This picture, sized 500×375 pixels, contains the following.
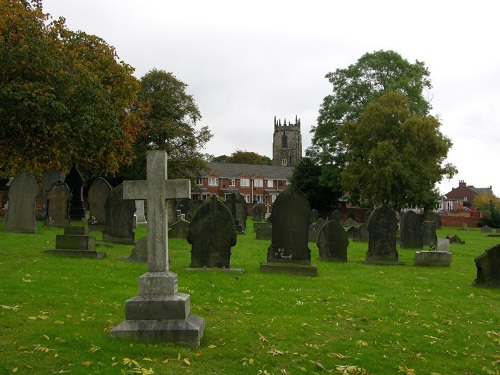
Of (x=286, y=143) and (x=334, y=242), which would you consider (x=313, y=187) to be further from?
(x=286, y=143)

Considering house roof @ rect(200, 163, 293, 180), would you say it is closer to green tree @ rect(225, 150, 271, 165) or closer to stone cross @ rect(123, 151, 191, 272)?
green tree @ rect(225, 150, 271, 165)

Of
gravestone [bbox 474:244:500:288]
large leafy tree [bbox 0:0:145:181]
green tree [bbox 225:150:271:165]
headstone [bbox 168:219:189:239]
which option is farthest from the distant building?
gravestone [bbox 474:244:500:288]

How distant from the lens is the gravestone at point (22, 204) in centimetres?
1734

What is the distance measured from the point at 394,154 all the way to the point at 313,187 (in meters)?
20.1

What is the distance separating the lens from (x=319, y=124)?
51.1 metres

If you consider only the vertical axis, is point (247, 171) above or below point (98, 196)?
above

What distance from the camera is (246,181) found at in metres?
87.6

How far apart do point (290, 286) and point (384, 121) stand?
30703 mm

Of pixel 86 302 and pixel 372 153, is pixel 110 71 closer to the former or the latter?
pixel 372 153

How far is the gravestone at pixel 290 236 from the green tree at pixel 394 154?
25.2 metres

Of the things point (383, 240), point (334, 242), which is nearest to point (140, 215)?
point (334, 242)

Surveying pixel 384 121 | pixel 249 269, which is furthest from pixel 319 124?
pixel 249 269

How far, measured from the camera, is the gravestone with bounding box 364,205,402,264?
51.9ft

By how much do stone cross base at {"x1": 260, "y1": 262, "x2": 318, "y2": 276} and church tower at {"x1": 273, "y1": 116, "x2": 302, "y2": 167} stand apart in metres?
109
